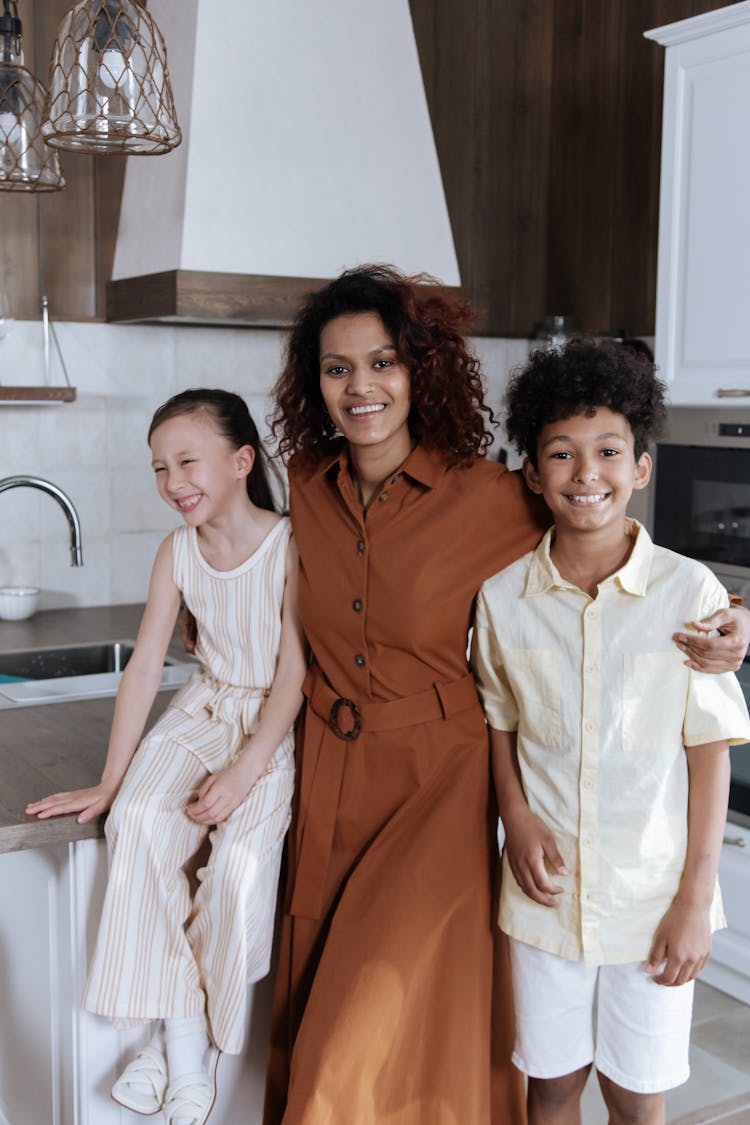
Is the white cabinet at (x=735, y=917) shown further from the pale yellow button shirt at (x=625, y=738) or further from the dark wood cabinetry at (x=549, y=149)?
the dark wood cabinetry at (x=549, y=149)

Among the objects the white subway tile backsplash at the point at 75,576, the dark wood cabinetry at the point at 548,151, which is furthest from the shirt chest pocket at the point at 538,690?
the dark wood cabinetry at the point at 548,151

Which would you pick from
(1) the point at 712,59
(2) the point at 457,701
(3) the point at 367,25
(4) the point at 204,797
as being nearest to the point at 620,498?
(2) the point at 457,701

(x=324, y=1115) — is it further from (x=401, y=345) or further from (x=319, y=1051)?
(x=401, y=345)

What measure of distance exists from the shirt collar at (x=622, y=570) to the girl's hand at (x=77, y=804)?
590mm

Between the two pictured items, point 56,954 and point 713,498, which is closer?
point 56,954

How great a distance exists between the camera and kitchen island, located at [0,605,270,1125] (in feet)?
5.22

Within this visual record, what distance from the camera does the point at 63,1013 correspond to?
1.65 meters

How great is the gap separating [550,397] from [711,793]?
503mm

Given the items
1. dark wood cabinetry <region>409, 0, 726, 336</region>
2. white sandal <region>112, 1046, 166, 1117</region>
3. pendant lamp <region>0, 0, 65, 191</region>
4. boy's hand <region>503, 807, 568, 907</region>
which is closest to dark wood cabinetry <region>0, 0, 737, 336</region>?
dark wood cabinetry <region>409, 0, 726, 336</region>

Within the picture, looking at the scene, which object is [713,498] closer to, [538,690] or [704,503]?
[704,503]

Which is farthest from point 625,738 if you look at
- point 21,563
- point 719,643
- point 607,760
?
point 21,563

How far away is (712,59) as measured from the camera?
8.84 feet

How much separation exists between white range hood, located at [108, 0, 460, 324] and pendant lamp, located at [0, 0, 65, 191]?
0.77m

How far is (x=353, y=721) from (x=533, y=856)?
0.91ft
